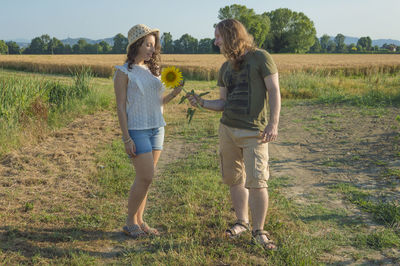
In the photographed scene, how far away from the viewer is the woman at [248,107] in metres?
2.69

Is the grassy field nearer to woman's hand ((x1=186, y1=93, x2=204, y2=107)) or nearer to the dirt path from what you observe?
the dirt path

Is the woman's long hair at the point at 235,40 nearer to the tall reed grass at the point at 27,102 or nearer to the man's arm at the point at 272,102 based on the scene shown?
the man's arm at the point at 272,102

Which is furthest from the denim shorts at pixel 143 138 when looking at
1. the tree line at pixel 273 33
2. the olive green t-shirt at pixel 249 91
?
the tree line at pixel 273 33

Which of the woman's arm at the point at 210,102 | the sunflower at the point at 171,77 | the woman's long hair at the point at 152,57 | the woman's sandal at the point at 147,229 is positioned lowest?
the woman's sandal at the point at 147,229

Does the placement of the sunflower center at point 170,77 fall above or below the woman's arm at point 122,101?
above

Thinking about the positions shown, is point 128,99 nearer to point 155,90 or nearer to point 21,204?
point 155,90

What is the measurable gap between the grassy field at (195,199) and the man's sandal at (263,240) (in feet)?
0.19

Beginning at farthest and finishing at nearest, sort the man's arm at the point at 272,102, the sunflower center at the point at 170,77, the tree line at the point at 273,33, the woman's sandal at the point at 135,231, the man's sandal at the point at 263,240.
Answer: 1. the tree line at the point at 273,33
2. the woman's sandal at the point at 135,231
3. the sunflower center at the point at 170,77
4. the man's sandal at the point at 263,240
5. the man's arm at the point at 272,102

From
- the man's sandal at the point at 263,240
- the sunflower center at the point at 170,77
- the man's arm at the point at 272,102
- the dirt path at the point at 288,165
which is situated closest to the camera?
the man's arm at the point at 272,102

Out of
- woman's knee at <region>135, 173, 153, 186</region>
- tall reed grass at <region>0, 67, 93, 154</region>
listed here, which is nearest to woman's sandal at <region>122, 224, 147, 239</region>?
woman's knee at <region>135, 173, 153, 186</region>

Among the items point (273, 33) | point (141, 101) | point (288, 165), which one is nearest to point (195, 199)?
point (141, 101)

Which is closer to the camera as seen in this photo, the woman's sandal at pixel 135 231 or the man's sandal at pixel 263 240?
the man's sandal at pixel 263 240

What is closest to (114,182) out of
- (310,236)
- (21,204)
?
(21,204)

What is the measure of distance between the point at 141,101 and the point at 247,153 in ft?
3.17
